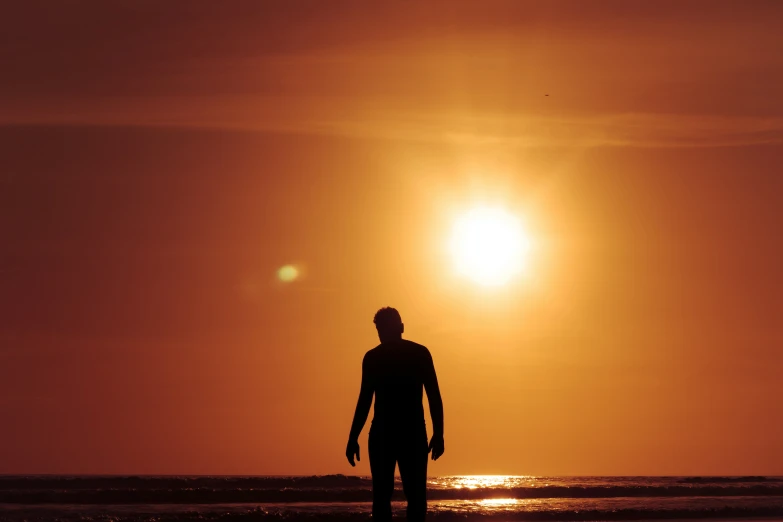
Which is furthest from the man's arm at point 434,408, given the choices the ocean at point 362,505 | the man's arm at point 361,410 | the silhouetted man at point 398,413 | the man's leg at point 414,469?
the ocean at point 362,505

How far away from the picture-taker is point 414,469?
957 centimetres

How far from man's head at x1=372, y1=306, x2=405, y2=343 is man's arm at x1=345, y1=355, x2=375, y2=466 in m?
0.29

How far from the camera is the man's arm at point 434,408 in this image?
378 inches

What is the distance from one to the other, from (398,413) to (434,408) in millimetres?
320

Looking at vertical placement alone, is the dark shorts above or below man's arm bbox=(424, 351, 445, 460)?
below

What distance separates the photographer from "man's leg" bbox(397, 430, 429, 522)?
9523 mm

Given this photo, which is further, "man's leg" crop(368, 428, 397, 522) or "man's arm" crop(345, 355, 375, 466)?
"man's arm" crop(345, 355, 375, 466)

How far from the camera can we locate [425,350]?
9.75 meters

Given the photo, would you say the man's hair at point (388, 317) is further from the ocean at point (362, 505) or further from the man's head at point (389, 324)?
the ocean at point (362, 505)

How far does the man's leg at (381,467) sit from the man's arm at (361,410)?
190mm

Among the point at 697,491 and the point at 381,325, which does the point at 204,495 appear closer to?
the point at 697,491

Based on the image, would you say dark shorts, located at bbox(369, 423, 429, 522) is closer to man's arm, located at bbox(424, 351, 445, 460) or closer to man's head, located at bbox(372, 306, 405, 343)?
man's arm, located at bbox(424, 351, 445, 460)

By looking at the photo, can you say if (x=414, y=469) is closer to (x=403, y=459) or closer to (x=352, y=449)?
(x=403, y=459)

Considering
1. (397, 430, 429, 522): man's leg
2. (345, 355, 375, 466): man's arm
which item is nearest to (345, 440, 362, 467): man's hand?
(345, 355, 375, 466): man's arm
